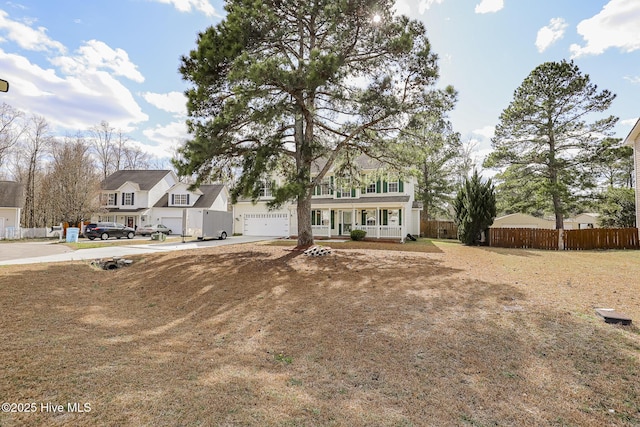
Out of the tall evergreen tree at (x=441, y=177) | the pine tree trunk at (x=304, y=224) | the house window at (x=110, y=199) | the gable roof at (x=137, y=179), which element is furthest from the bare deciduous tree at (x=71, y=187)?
the tall evergreen tree at (x=441, y=177)

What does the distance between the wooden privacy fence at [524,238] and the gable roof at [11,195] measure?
3638 centimetres

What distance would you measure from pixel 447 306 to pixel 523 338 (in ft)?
4.97

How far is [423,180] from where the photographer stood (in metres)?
29.9

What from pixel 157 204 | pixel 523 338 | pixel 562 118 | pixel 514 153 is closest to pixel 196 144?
pixel 523 338

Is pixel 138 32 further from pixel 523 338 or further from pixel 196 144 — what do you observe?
pixel 523 338

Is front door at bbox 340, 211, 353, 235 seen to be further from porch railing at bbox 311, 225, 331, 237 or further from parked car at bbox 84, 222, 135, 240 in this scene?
parked car at bbox 84, 222, 135, 240

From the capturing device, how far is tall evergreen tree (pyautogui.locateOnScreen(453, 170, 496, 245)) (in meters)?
18.5

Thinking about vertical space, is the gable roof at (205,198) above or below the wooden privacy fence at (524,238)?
above

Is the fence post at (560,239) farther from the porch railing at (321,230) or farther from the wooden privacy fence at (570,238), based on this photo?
the porch railing at (321,230)

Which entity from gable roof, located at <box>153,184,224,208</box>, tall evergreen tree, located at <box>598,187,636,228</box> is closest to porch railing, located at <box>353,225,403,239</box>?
tall evergreen tree, located at <box>598,187,636,228</box>

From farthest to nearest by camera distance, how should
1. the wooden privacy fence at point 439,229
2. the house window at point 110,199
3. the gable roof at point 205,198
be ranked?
the house window at point 110,199 < the gable roof at point 205,198 < the wooden privacy fence at point 439,229

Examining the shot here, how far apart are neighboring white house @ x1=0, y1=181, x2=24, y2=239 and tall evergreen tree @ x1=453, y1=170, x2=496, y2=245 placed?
34.1 metres

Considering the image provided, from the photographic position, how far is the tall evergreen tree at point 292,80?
10.1m

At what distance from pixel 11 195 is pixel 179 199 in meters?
12.9
